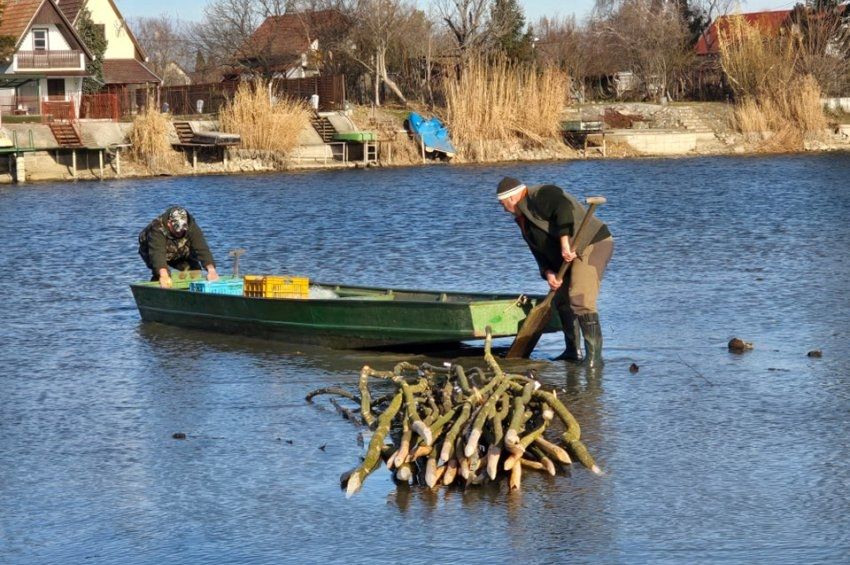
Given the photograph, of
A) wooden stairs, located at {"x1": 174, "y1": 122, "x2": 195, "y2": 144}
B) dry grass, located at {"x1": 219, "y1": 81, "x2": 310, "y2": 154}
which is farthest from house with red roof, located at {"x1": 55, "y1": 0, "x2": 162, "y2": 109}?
dry grass, located at {"x1": 219, "y1": 81, "x2": 310, "y2": 154}

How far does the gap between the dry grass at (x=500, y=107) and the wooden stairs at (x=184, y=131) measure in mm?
9845

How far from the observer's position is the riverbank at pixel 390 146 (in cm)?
5050

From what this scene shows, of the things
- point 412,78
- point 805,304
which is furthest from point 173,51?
point 805,304

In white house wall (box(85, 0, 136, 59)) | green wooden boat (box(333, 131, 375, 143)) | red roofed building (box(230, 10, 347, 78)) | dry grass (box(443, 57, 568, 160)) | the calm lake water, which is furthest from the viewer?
white house wall (box(85, 0, 136, 59))

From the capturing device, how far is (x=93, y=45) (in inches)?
2751

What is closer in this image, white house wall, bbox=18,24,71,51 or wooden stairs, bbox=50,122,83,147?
wooden stairs, bbox=50,122,83,147

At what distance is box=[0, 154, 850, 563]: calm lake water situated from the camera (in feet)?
26.9

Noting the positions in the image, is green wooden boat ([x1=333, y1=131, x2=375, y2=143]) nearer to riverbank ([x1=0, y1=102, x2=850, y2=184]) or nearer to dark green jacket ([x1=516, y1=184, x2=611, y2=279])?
riverbank ([x1=0, y1=102, x2=850, y2=184])

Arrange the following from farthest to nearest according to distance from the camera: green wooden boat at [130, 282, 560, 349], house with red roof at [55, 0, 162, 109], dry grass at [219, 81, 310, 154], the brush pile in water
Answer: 1. house with red roof at [55, 0, 162, 109]
2. dry grass at [219, 81, 310, 154]
3. green wooden boat at [130, 282, 560, 349]
4. the brush pile in water

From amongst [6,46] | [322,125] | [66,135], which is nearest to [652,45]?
[322,125]

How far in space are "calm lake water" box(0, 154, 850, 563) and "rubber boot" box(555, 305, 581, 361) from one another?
0.26 m

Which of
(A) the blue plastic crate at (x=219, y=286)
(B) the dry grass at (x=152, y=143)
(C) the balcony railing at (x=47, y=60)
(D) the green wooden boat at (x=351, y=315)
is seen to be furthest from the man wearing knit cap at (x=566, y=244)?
(C) the balcony railing at (x=47, y=60)

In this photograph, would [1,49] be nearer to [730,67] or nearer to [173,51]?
[730,67]

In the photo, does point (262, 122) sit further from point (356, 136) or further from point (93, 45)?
point (93, 45)
